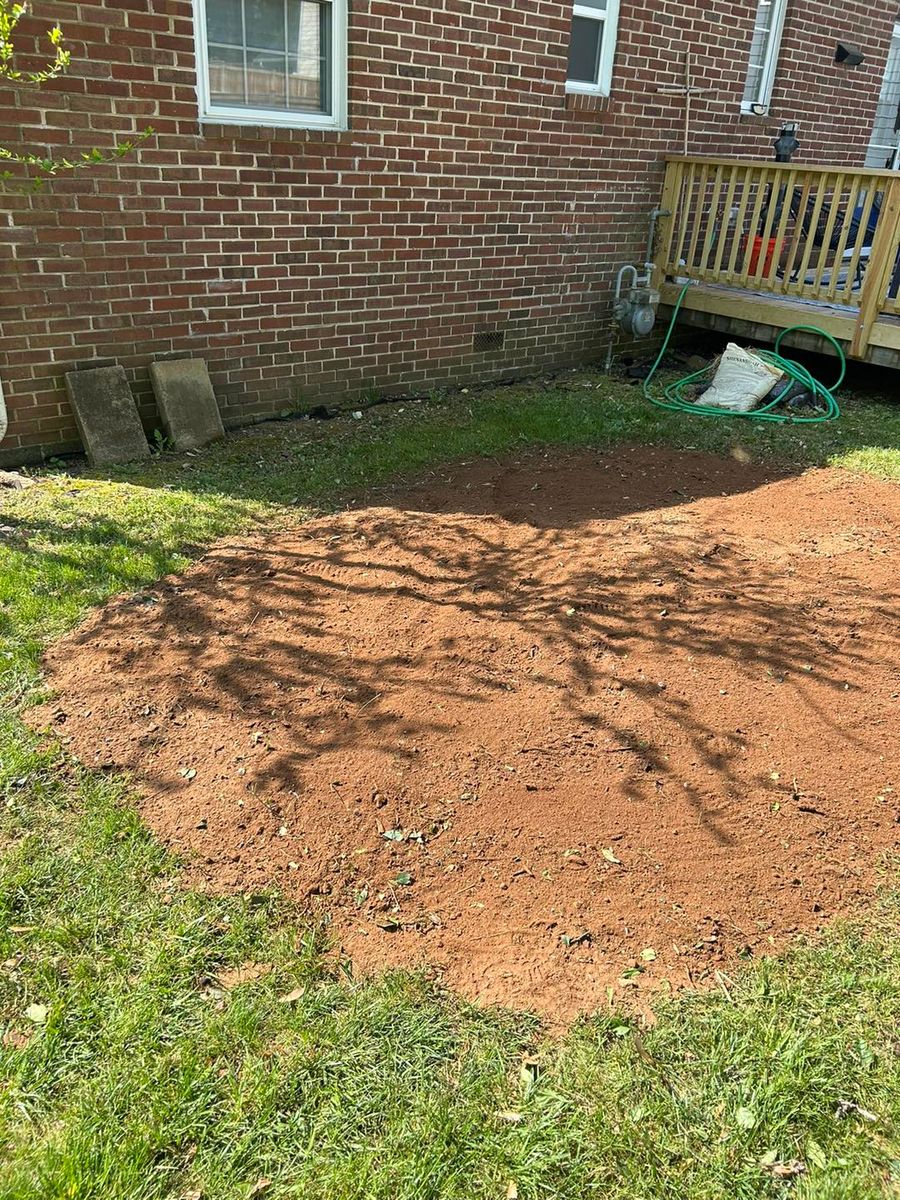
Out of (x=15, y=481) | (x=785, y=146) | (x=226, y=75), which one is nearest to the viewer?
(x=15, y=481)

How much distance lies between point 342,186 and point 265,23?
1.08m

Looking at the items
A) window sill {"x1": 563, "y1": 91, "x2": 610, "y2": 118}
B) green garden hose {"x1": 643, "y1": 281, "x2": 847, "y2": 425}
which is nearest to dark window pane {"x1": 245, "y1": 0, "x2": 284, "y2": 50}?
window sill {"x1": 563, "y1": 91, "x2": 610, "y2": 118}

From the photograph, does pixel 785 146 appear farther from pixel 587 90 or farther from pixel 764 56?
pixel 587 90

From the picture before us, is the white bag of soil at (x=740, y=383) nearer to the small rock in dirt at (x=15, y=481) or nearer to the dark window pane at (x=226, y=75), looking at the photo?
the dark window pane at (x=226, y=75)

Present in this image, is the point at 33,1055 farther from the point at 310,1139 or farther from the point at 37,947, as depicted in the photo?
the point at 310,1139

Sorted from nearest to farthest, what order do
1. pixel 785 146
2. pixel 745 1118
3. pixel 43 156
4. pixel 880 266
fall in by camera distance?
pixel 745 1118 → pixel 43 156 → pixel 880 266 → pixel 785 146

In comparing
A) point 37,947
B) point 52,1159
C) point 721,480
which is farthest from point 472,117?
point 52,1159

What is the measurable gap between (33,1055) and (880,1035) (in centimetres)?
213

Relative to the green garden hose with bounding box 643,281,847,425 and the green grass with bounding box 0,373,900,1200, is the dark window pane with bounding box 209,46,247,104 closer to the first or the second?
the green garden hose with bounding box 643,281,847,425

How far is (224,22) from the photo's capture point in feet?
18.5

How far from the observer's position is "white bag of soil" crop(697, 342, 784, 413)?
24.8 ft

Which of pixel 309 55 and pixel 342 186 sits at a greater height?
pixel 309 55

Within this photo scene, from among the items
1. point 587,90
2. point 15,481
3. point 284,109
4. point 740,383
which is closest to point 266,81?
point 284,109

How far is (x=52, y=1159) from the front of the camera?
1944mm
